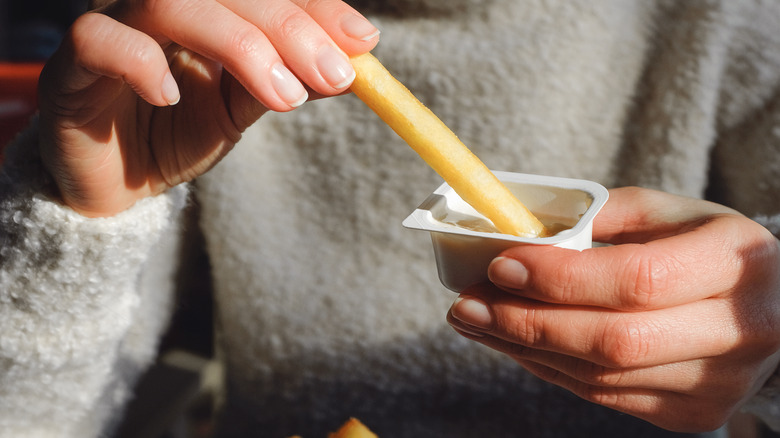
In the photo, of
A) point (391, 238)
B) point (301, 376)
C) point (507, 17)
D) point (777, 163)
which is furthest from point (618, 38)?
point (301, 376)

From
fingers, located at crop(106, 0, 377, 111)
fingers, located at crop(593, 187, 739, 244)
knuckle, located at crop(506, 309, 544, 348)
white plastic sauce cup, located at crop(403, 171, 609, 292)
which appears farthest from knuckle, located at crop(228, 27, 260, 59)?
fingers, located at crop(593, 187, 739, 244)

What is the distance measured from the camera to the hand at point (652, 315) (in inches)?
18.0

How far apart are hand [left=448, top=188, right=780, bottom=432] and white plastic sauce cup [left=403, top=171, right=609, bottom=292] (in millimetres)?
13

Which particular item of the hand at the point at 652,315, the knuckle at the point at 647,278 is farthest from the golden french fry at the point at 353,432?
the knuckle at the point at 647,278

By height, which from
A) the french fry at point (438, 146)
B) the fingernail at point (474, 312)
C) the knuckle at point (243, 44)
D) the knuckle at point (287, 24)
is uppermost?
the knuckle at point (287, 24)

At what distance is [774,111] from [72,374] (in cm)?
100

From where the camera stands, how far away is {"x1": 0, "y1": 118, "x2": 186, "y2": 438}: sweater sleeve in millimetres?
638

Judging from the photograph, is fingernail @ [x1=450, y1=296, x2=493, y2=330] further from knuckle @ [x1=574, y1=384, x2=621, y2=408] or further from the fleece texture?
the fleece texture

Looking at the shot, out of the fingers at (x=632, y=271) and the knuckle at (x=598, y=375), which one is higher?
the fingers at (x=632, y=271)

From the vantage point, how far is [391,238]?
963 mm

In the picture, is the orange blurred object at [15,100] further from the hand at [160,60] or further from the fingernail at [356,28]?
the fingernail at [356,28]

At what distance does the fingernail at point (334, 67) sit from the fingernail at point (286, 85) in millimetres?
23

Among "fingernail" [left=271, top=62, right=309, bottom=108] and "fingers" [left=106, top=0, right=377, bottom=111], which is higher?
"fingers" [left=106, top=0, right=377, bottom=111]

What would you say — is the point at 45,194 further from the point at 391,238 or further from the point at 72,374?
the point at 391,238
